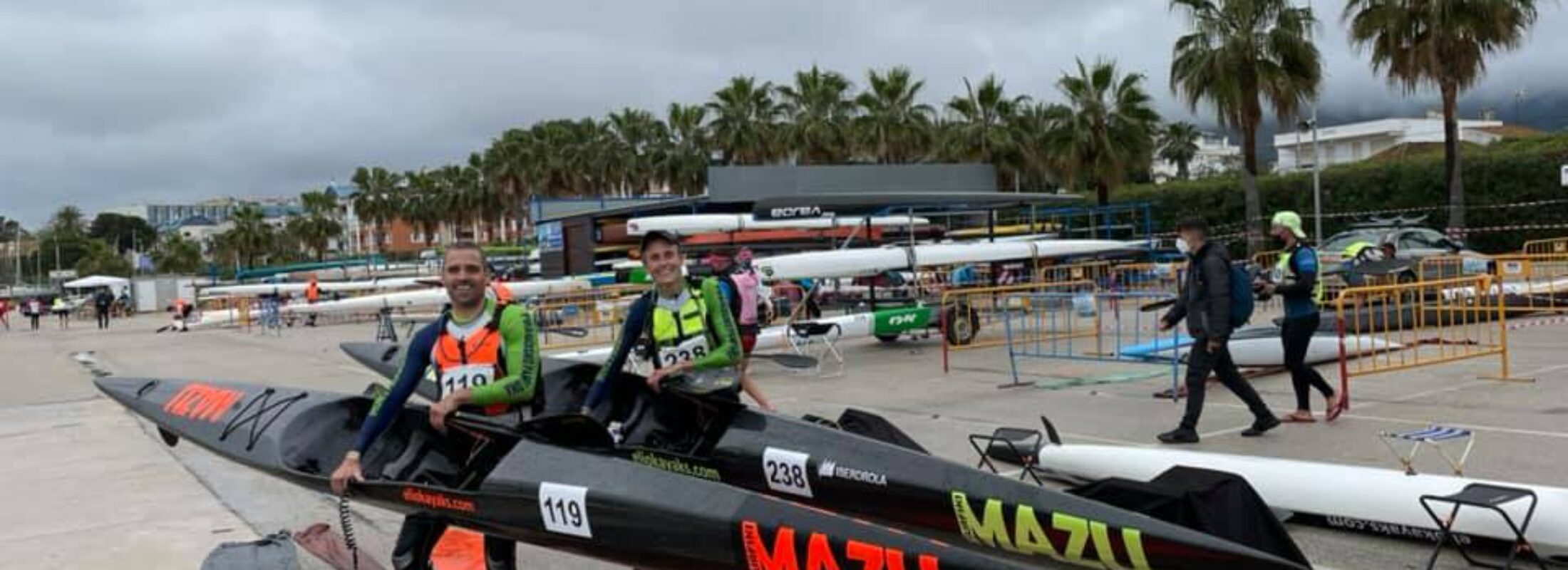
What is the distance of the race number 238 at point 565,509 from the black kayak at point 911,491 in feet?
2.35

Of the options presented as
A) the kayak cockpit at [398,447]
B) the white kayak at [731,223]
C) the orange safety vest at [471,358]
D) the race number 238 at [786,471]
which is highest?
the white kayak at [731,223]

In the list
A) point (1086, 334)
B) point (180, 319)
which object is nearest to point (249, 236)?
point (180, 319)

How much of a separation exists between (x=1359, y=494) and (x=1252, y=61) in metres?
25.1

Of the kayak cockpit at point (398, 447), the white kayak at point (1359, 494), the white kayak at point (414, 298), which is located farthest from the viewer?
the white kayak at point (414, 298)

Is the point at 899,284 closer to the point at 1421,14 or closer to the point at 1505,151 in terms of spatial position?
the point at 1421,14

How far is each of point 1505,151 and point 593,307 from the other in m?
25.2

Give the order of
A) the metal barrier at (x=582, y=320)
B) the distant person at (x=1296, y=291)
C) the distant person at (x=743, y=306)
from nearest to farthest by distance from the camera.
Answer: the distant person at (x=743, y=306) < the distant person at (x=1296, y=291) < the metal barrier at (x=582, y=320)

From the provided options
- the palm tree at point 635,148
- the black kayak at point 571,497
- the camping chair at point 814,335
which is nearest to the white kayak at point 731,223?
the camping chair at point 814,335

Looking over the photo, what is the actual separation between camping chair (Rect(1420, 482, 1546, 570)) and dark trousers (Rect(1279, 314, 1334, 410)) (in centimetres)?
349

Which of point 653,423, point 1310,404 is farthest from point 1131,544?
point 1310,404

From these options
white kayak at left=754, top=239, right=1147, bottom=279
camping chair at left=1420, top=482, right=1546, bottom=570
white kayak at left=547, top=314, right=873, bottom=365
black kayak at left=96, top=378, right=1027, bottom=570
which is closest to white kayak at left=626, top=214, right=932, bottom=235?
white kayak at left=754, top=239, right=1147, bottom=279

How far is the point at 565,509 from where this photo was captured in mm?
4082

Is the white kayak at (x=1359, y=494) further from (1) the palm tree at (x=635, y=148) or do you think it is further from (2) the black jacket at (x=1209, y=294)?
(1) the palm tree at (x=635, y=148)

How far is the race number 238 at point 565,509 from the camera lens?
4.04 metres
